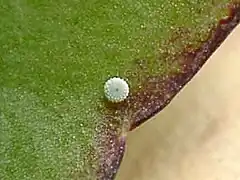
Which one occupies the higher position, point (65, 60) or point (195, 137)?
point (65, 60)

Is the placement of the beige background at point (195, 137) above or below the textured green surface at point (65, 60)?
below

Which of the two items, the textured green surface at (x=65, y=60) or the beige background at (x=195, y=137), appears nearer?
the textured green surface at (x=65, y=60)

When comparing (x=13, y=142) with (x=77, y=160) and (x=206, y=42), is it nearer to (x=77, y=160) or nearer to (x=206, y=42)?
(x=77, y=160)

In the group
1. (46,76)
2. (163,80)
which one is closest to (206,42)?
(163,80)

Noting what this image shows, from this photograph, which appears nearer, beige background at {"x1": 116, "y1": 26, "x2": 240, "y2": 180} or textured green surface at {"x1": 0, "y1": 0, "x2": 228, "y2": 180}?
textured green surface at {"x1": 0, "y1": 0, "x2": 228, "y2": 180}

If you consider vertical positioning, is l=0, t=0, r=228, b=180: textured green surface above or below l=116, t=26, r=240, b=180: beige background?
above
